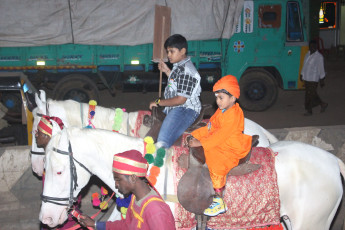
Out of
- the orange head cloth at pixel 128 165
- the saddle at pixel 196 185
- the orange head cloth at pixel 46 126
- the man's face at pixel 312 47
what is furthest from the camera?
the man's face at pixel 312 47

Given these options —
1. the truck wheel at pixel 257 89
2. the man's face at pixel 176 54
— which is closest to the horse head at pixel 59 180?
the man's face at pixel 176 54

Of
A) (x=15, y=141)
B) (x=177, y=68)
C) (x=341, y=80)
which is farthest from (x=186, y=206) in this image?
(x=341, y=80)

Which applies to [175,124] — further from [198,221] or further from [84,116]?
[198,221]

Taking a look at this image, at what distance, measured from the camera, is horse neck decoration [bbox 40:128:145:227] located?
11.8 ft

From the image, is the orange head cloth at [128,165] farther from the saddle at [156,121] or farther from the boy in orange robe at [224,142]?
the saddle at [156,121]

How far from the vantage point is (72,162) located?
3.64 m

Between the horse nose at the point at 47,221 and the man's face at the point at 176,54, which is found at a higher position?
the man's face at the point at 176,54

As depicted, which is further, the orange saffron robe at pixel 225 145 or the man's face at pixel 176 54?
the man's face at pixel 176 54

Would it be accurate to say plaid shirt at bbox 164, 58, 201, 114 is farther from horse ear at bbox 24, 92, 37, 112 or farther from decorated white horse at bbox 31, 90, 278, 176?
horse ear at bbox 24, 92, 37, 112

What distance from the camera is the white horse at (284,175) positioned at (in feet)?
11.9

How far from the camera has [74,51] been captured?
36.6ft

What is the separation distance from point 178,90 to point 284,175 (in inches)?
61.6

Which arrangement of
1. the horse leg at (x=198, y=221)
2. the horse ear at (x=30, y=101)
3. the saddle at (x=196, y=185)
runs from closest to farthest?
the saddle at (x=196, y=185) → the horse leg at (x=198, y=221) → the horse ear at (x=30, y=101)

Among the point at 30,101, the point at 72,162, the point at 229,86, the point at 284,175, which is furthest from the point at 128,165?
the point at 30,101
